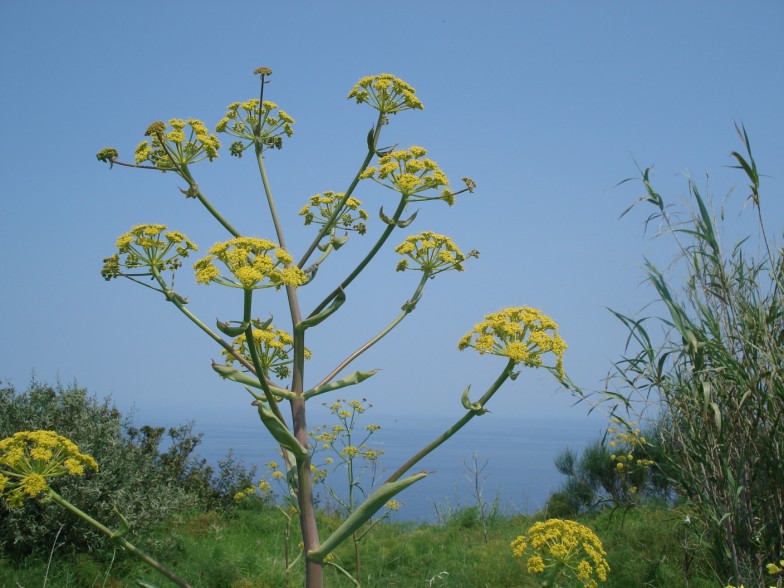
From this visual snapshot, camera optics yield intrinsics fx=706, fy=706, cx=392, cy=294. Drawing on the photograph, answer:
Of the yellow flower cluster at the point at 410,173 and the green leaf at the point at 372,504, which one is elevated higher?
the yellow flower cluster at the point at 410,173

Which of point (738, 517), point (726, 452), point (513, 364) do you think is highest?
point (513, 364)

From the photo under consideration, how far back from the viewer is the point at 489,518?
7.67 m

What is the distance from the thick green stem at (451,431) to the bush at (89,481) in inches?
117

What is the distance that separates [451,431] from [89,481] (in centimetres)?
419

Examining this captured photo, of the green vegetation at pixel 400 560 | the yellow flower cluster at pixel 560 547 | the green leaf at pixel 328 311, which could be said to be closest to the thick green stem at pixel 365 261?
the green leaf at pixel 328 311

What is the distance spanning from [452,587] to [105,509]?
278cm

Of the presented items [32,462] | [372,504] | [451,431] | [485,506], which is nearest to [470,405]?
[451,431]

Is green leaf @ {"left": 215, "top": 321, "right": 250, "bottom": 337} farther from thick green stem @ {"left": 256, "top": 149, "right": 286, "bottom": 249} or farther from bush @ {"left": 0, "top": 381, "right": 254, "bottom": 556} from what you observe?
bush @ {"left": 0, "top": 381, "right": 254, "bottom": 556}

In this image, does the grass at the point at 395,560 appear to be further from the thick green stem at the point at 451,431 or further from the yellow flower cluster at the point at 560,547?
the thick green stem at the point at 451,431

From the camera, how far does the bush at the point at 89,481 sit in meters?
5.40

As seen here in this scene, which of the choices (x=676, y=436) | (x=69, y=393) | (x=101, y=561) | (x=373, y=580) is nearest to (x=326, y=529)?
(x=373, y=580)

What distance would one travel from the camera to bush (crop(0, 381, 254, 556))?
5402 mm

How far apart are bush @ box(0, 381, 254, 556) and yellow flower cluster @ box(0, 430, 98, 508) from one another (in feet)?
6.45

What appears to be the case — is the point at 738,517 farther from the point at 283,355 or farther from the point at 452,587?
the point at 283,355
